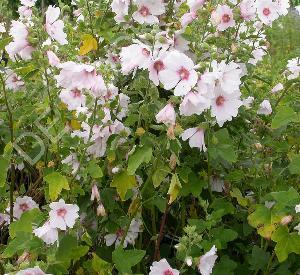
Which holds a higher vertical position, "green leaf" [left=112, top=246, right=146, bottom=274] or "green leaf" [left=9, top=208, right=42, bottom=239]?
"green leaf" [left=9, top=208, right=42, bottom=239]

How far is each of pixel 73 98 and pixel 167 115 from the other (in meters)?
0.48

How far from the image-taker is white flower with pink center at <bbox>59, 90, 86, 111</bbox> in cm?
210

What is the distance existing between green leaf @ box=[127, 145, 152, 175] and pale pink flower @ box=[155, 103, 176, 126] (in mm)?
145

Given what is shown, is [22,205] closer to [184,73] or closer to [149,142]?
[149,142]

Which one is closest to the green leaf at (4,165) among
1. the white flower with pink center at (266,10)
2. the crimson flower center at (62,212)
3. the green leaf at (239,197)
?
the crimson flower center at (62,212)

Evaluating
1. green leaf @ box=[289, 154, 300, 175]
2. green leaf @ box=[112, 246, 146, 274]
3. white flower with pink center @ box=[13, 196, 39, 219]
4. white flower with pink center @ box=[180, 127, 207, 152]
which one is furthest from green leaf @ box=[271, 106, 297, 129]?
white flower with pink center @ box=[13, 196, 39, 219]

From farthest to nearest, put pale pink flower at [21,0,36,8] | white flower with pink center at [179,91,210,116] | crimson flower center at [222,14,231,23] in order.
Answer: pale pink flower at [21,0,36,8], crimson flower center at [222,14,231,23], white flower with pink center at [179,91,210,116]

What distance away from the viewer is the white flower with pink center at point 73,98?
82.5 inches

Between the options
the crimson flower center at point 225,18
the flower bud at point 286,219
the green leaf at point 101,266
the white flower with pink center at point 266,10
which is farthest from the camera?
the white flower with pink center at point 266,10

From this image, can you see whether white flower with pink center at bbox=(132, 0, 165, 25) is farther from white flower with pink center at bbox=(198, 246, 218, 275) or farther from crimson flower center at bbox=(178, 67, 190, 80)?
white flower with pink center at bbox=(198, 246, 218, 275)

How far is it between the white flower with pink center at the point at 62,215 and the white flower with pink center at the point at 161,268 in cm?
30

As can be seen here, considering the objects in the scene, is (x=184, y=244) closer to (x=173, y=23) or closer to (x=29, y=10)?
(x=173, y=23)

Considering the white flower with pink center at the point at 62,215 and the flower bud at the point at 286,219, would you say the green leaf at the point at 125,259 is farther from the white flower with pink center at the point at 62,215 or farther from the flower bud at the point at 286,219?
the flower bud at the point at 286,219

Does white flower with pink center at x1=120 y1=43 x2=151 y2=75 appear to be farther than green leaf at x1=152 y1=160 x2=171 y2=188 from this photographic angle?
No
